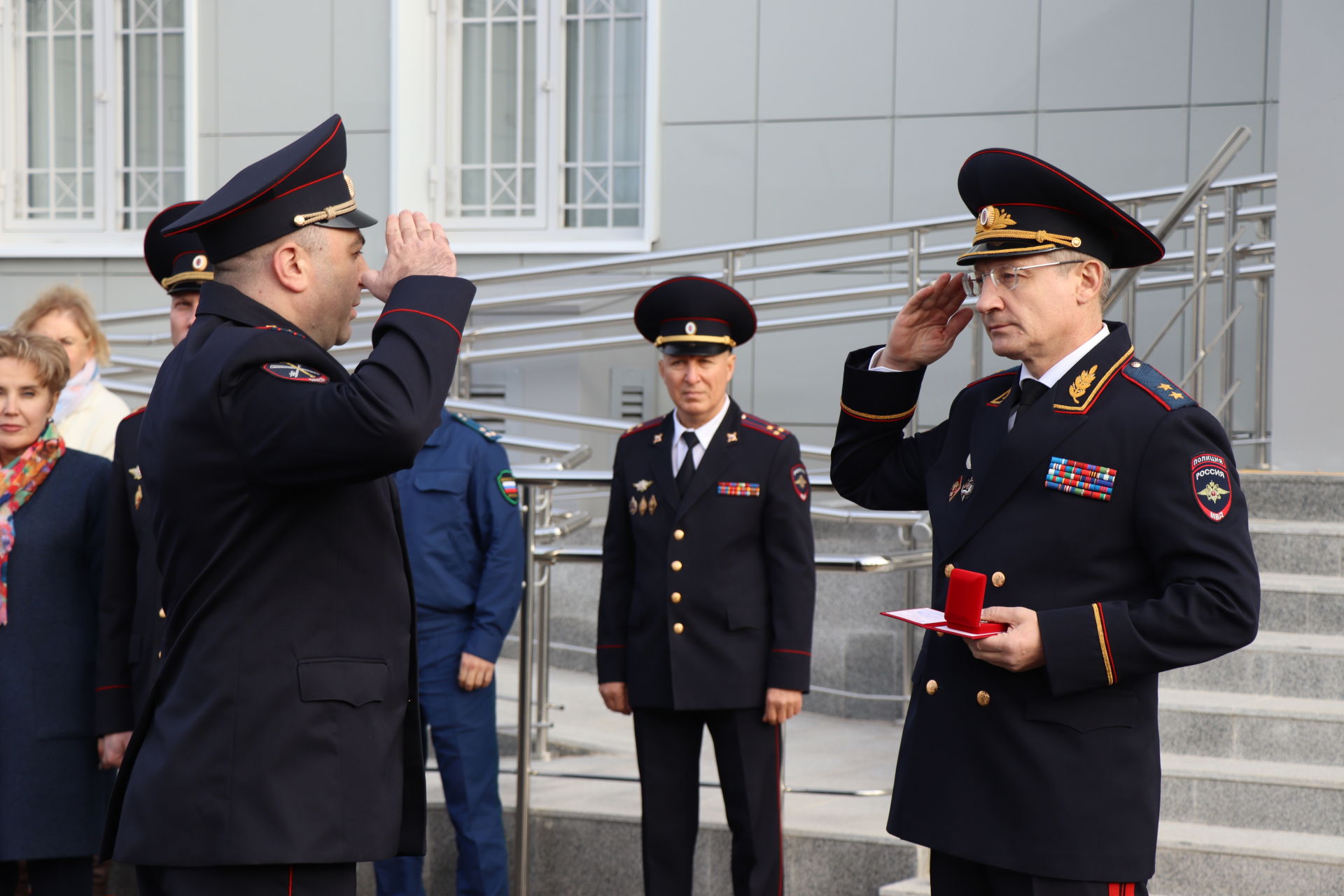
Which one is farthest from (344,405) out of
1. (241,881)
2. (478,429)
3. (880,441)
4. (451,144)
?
(451,144)

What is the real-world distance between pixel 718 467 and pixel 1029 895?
180cm

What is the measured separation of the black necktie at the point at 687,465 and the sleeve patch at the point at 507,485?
21.3 inches

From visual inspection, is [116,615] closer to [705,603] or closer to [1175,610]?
[705,603]

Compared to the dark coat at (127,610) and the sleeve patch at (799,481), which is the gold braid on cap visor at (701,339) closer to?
the sleeve patch at (799,481)

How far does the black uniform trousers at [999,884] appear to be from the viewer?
2.05 m

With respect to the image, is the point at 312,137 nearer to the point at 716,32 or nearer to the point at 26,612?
the point at 26,612

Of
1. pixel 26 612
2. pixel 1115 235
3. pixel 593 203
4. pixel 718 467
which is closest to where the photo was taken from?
pixel 1115 235

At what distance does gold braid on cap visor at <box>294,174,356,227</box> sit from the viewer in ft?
6.72

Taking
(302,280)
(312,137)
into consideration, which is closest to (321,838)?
(302,280)

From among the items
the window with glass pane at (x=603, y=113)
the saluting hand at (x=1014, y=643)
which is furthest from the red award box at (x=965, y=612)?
the window with glass pane at (x=603, y=113)

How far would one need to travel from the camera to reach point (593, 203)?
8.03 meters

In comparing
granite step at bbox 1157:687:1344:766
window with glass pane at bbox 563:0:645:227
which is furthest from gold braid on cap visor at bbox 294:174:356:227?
window with glass pane at bbox 563:0:645:227

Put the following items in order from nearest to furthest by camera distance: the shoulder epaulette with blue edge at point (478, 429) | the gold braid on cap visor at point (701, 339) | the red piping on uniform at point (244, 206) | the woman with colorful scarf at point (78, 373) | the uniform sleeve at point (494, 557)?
the red piping on uniform at point (244, 206)
the gold braid on cap visor at point (701, 339)
the uniform sleeve at point (494, 557)
the shoulder epaulette with blue edge at point (478, 429)
the woman with colorful scarf at point (78, 373)

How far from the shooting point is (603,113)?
8023mm
